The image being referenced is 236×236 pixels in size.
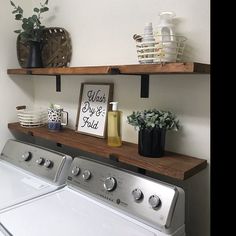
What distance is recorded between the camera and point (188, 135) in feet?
3.73

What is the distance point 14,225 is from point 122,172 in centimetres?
45

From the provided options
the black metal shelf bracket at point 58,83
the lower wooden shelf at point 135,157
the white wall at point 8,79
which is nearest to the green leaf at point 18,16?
the white wall at point 8,79

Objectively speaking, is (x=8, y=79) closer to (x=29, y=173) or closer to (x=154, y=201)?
(x=29, y=173)

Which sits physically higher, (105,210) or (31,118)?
(31,118)

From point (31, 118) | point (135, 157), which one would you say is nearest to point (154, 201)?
point (135, 157)

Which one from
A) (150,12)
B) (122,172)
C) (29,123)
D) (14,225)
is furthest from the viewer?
(29,123)

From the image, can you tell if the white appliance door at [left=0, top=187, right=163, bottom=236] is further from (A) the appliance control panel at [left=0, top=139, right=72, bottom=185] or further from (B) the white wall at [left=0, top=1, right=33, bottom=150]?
(B) the white wall at [left=0, top=1, right=33, bottom=150]

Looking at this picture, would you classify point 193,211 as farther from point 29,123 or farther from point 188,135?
point 29,123

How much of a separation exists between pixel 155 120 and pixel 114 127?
26cm

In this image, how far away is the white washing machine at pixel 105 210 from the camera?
90cm

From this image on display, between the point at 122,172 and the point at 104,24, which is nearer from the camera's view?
the point at 122,172

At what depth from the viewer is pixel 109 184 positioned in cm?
108
